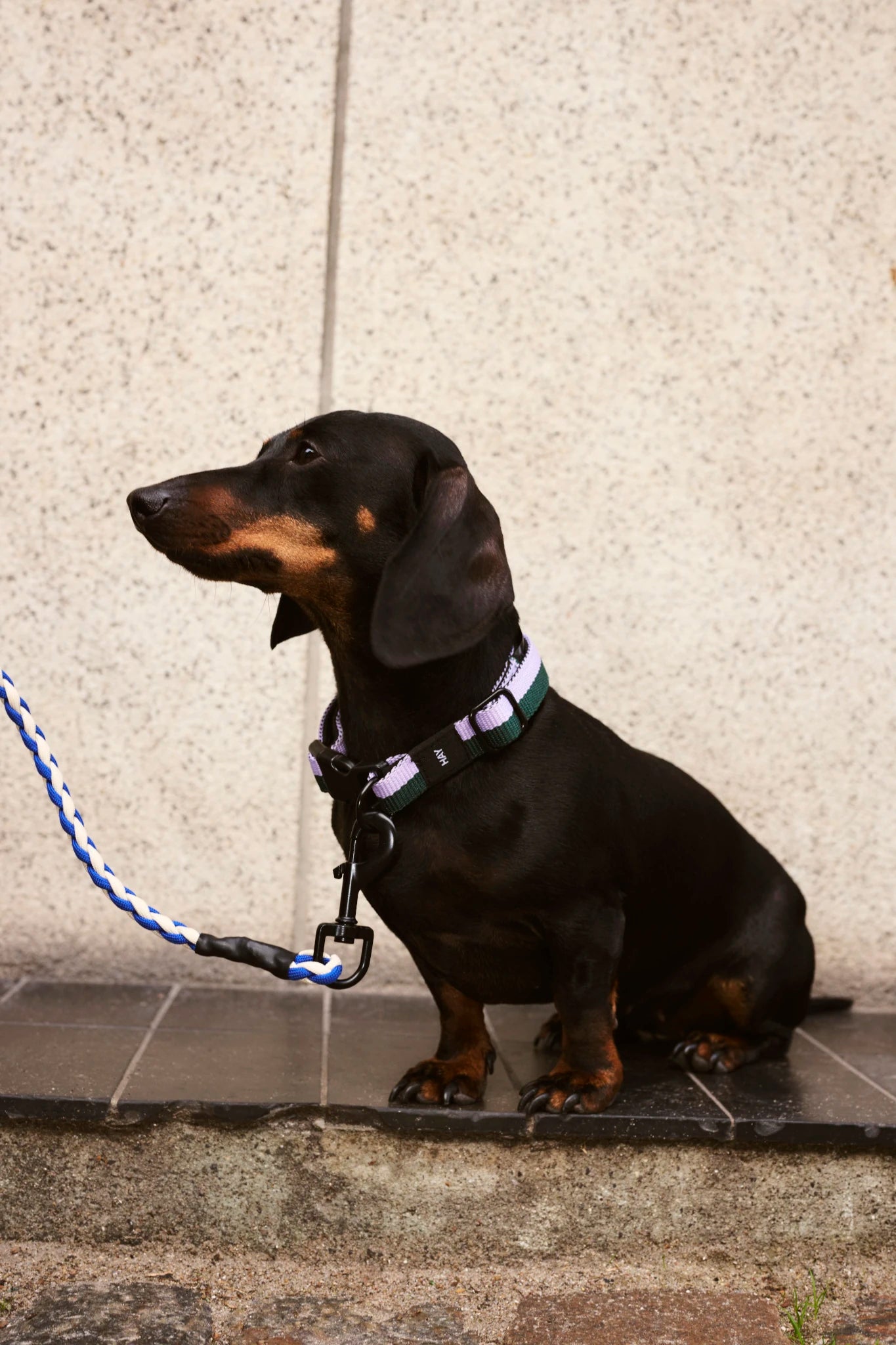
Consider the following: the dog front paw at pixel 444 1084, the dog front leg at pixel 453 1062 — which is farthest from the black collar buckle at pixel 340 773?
the dog front paw at pixel 444 1084

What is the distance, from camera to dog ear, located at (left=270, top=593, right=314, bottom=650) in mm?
2506

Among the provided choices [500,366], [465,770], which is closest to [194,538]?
[465,770]

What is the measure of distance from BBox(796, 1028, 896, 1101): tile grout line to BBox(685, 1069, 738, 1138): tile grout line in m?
0.39

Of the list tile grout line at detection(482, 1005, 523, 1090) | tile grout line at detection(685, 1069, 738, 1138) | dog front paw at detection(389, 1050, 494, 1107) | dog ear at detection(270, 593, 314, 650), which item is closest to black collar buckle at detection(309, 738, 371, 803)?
dog ear at detection(270, 593, 314, 650)

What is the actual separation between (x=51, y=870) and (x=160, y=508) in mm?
1798

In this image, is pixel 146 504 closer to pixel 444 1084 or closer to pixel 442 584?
pixel 442 584

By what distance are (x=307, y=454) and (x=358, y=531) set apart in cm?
18

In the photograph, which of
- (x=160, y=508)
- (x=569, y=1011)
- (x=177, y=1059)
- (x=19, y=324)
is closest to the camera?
(x=160, y=508)

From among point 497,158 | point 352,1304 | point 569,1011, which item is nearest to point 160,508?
point 569,1011

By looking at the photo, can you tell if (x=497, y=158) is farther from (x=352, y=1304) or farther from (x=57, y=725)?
(x=352, y=1304)

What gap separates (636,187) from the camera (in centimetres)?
344

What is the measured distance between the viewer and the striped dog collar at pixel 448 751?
85.0 inches

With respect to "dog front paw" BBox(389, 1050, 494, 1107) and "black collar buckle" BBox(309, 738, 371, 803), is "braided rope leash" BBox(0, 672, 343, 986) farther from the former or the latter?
"dog front paw" BBox(389, 1050, 494, 1107)

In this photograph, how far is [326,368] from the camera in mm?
3402
